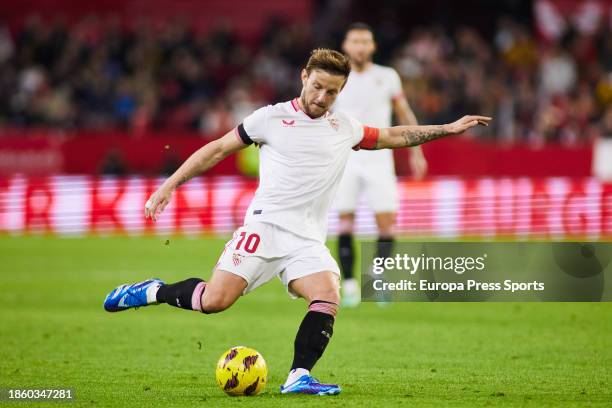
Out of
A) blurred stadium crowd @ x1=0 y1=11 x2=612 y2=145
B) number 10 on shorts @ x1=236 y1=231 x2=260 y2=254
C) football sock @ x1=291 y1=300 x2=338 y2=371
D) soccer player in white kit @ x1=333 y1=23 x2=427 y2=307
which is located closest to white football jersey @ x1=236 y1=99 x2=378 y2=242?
number 10 on shorts @ x1=236 y1=231 x2=260 y2=254

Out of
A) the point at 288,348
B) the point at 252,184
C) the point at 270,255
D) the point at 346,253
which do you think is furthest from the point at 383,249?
the point at 252,184

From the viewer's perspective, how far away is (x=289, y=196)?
7.76 meters

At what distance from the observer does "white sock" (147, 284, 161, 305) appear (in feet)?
26.3

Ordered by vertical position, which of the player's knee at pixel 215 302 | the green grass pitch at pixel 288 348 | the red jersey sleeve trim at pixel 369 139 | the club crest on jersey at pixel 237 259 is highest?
the red jersey sleeve trim at pixel 369 139

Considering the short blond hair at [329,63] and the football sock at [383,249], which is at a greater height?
the short blond hair at [329,63]

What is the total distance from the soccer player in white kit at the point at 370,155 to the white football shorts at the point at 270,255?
4.55 meters

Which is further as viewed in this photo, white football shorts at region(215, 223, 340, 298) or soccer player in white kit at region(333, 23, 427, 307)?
soccer player in white kit at region(333, 23, 427, 307)

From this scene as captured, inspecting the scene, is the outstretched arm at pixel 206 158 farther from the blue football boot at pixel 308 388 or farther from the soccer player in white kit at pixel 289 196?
the blue football boot at pixel 308 388

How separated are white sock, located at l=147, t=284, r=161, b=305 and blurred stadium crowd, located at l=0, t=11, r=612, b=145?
14.9 meters

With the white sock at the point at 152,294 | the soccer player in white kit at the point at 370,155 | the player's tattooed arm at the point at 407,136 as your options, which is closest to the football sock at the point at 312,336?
the white sock at the point at 152,294

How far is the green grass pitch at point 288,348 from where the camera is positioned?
767 centimetres

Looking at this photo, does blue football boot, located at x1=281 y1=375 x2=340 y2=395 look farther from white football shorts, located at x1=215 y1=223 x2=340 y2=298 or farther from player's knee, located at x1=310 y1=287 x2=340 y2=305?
white football shorts, located at x1=215 y1=223 x2=340 y2=298

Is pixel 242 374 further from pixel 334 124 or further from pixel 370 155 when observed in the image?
pixel 370 155

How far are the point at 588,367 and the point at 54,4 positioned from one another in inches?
822
